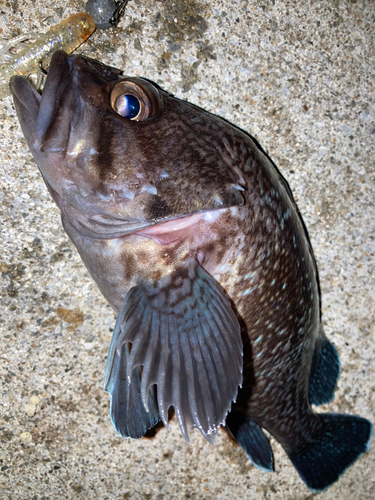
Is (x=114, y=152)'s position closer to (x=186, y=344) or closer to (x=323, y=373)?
(x=186, y=344)

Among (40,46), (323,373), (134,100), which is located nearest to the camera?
(134,100)

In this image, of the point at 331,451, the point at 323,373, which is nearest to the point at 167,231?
the point at 323,373

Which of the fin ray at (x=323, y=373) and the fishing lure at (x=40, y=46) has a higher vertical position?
the fishing lure at (x=40, y=46)

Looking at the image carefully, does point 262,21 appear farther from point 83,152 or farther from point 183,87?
point 83,152

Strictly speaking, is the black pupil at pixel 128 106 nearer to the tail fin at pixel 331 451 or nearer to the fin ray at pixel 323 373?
the fin ray at pixel 323 373

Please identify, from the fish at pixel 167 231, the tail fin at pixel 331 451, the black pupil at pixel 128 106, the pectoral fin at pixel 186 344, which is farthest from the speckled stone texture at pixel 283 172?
the pectoral fin at pixel 186 344

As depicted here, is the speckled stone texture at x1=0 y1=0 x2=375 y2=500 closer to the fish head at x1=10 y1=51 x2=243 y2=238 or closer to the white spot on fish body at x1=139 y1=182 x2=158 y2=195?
the fish head at x1=10 y1=51 x2=243 y2=238

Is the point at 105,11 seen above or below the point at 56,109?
above

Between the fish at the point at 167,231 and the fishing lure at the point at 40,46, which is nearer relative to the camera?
the fish at the point at 167,231

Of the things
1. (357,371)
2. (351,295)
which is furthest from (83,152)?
(357,371)

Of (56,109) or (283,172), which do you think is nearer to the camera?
(56,109)
